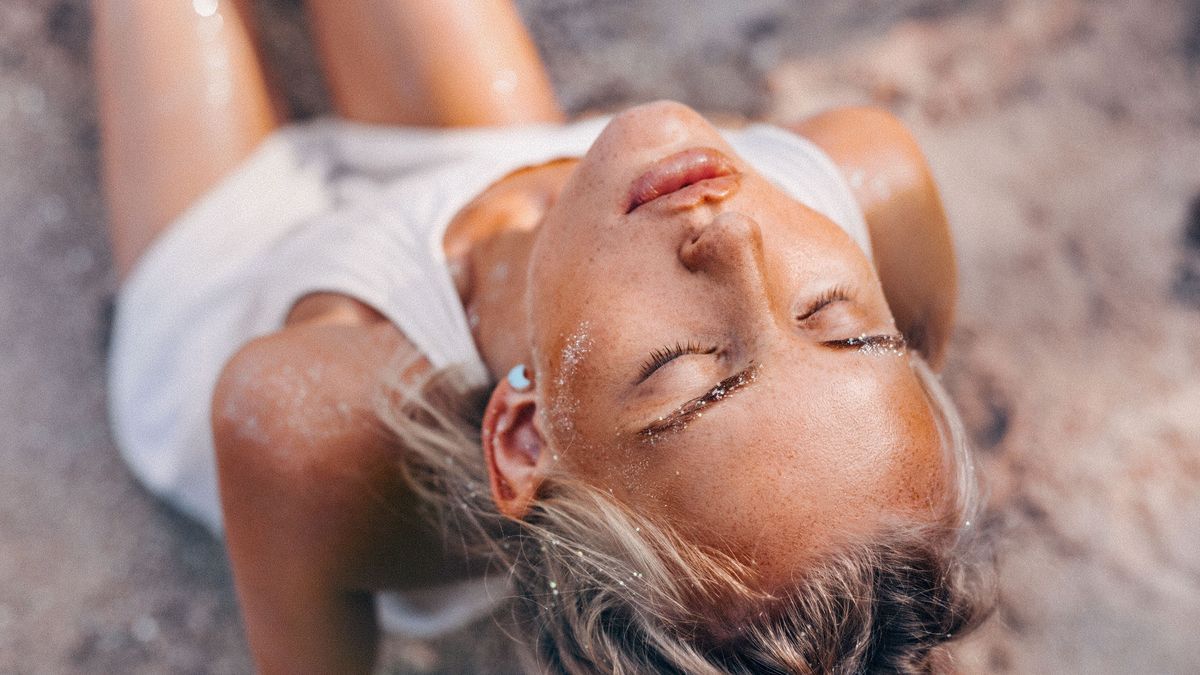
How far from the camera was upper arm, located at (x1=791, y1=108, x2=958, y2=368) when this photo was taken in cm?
150

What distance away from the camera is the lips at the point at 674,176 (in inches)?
41.4

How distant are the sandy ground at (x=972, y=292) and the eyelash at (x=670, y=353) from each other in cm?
123

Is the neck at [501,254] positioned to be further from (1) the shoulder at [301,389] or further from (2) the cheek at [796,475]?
(2) the cheek at [796,475]

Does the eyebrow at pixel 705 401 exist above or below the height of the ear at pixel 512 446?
above

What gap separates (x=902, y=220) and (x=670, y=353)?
2.39ft

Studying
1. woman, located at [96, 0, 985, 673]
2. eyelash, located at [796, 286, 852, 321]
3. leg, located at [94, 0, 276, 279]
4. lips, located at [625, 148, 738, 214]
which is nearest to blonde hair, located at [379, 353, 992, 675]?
woman, located at [96, 0, 985, 673]

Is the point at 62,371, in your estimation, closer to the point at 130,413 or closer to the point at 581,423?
the point at 130,413

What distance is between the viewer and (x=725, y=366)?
3.24 feet

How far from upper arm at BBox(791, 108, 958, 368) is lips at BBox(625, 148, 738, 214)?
537 mm

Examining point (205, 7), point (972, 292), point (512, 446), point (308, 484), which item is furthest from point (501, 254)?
point (972, 292)

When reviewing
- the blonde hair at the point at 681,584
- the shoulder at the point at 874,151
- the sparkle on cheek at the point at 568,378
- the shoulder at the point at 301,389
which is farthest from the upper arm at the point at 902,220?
the shoulder at the point at 301,389

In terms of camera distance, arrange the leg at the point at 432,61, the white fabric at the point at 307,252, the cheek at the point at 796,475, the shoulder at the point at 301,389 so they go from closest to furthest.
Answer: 1. the cheek at the point at 796,475
2. the shoulder at the point at 301,389
3. the white fabric at the point at 307,252
4. the leg at the point at 432,61

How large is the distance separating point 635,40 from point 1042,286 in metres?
1.25

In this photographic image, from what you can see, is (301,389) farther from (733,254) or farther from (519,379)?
(733,254)
